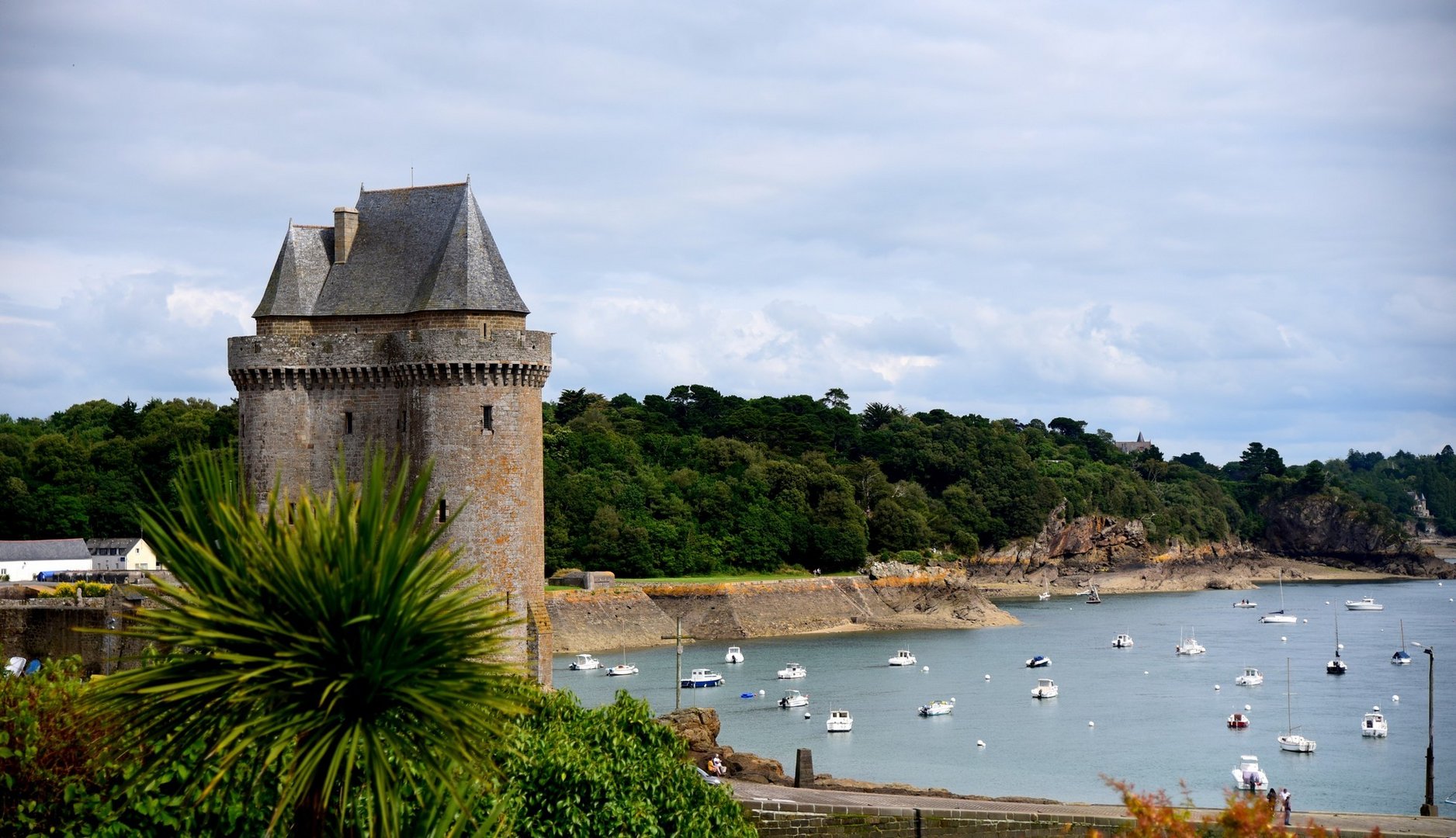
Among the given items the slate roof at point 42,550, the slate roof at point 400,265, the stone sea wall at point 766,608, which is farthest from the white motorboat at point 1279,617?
the slate roof at point 400,265

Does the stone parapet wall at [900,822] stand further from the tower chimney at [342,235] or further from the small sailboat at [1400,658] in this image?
the small sailboat at [1400,658]

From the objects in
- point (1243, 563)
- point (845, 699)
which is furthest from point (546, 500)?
point (1243, 563)

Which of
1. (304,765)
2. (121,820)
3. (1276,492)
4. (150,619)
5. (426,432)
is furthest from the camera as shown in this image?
(1276,492)

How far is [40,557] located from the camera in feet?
213

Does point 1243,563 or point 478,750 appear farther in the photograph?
point 1243,563

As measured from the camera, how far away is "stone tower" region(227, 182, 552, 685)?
100.0 ft

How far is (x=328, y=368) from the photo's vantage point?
31.8m

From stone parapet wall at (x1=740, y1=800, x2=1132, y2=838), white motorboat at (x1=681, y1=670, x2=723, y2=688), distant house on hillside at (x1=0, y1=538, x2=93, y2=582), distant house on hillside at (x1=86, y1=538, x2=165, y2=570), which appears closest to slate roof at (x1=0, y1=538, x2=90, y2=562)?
distant house on hillside at (x1=0, y1=538, x2=93, y2=582)

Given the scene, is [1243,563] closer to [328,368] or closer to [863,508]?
[863,508]

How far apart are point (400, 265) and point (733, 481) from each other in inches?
3026

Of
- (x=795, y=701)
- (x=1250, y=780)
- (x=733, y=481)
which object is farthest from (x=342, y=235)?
(x=733, y=481)

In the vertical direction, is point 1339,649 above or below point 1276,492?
below

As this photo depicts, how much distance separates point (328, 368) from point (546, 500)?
206ft

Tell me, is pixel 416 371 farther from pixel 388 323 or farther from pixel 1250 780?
pixel 1250 780
